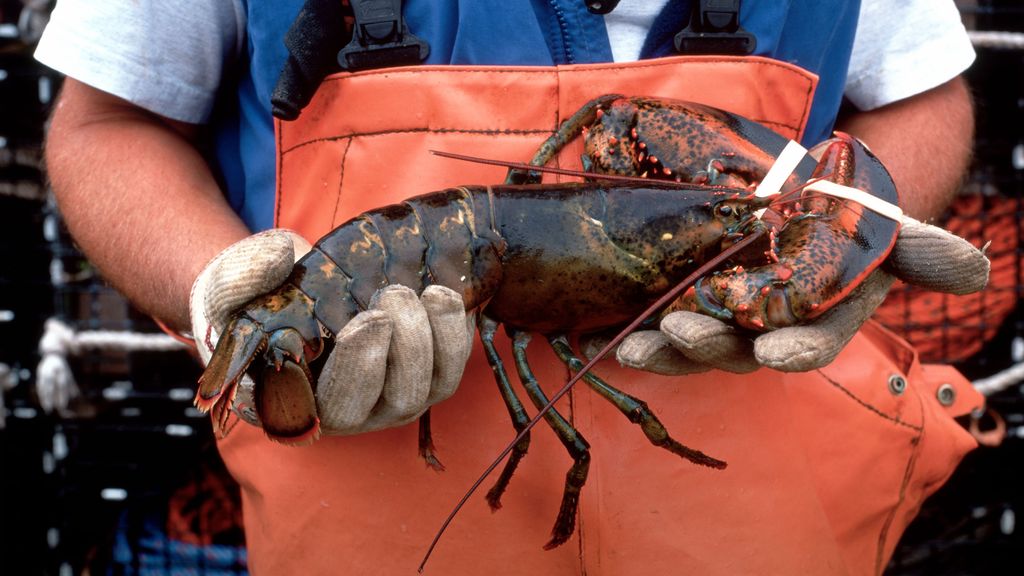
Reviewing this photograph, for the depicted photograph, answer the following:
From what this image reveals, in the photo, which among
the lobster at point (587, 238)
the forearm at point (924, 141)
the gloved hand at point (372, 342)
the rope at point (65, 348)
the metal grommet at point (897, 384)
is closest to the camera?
the gloved hand at point (372, 342)

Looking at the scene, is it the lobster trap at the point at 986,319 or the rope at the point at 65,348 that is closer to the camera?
the rope at the point at 65,348

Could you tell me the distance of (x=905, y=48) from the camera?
4.00 feet

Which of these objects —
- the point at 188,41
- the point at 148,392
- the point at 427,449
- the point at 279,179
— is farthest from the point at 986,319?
the point at 148,392

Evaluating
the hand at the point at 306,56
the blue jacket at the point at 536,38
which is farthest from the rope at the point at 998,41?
the hand at the point at 306,56

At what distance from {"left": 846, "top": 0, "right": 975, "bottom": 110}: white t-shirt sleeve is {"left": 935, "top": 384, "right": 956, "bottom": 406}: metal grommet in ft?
1.37

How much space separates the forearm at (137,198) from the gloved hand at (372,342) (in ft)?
0.74

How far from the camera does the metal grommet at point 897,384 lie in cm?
113

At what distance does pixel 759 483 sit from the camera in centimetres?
99

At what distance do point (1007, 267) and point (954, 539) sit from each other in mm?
596

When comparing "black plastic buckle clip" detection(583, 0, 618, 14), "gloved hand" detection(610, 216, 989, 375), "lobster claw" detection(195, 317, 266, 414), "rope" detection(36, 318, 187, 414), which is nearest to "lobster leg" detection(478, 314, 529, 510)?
"gloved hand" detection(610, 216, 989, 375)

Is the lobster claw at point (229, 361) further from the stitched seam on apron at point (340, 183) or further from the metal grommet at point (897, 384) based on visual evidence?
the metal grommet at point (897, 384)

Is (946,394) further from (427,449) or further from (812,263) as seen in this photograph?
(427,449)

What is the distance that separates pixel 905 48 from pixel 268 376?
3.15 ft

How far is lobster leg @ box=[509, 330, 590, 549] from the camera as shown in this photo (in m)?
0.92
